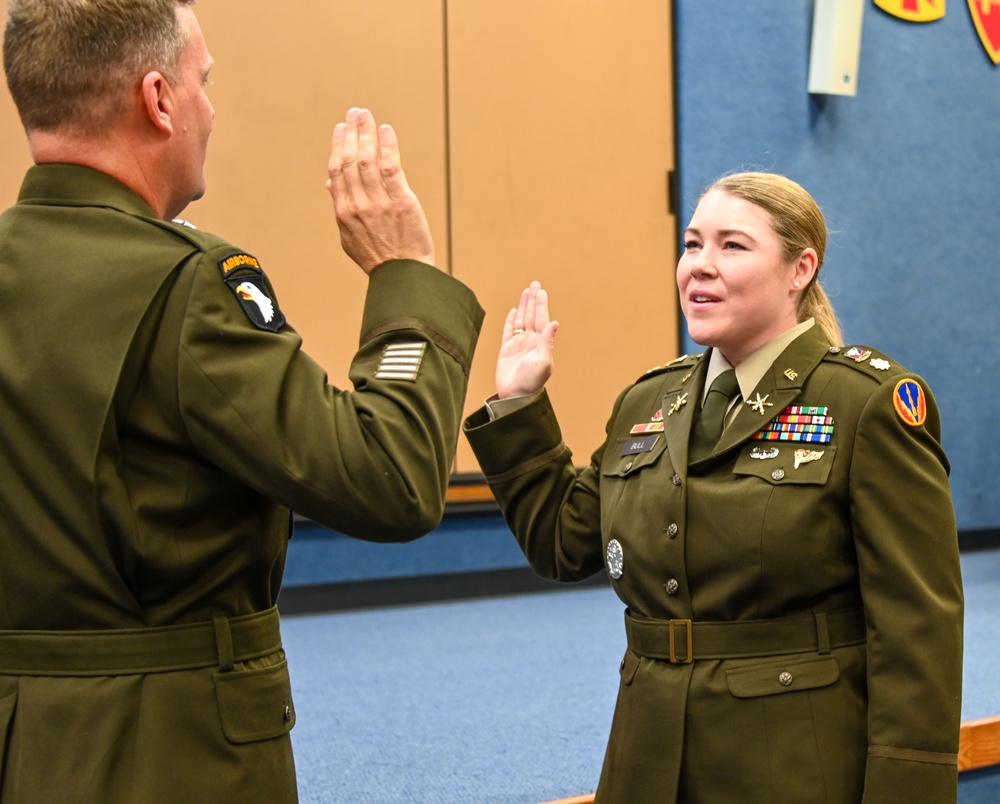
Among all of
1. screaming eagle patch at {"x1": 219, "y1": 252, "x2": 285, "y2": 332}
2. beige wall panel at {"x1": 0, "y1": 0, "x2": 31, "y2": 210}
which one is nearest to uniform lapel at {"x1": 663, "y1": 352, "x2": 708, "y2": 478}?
screaming eagle patch at {"x1": 219, "y1": 252, "x2": 285, "y2": 332}

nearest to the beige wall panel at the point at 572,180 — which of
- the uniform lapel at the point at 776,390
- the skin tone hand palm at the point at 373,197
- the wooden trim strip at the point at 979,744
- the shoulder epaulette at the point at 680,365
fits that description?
the wooden trim strip at the point at 979,744

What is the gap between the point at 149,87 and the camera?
111 centimetres

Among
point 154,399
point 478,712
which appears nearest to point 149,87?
point 154,399

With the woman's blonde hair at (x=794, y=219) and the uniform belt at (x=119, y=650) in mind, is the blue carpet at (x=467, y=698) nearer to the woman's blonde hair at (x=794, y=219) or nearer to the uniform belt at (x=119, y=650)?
the woman's blonde hair at (x=794, y=219)

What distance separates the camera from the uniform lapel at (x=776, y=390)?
1.67 meters

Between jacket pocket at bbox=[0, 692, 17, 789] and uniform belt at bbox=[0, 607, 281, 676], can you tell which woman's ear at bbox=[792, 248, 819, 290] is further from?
jacket pocket at bbox=[0, 692, 17, 789]

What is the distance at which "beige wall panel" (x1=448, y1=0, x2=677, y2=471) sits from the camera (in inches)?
200

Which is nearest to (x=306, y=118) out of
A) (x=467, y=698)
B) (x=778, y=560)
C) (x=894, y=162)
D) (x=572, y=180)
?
(x=572, y=180)

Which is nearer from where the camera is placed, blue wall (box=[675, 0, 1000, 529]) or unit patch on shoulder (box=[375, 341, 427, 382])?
unit patch on shoulder (box=[375, 341, 427, 382])

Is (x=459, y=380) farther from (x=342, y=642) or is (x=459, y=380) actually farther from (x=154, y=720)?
(x=342, y=642)

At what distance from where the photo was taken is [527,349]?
190cm

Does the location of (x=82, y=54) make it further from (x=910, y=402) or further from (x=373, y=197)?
(x=910, y=402)

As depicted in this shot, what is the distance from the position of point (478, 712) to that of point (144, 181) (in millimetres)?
2330

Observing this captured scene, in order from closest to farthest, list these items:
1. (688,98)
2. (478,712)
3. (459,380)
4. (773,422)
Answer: (459,380) → (773,422) → (478,712) → (688,98)
